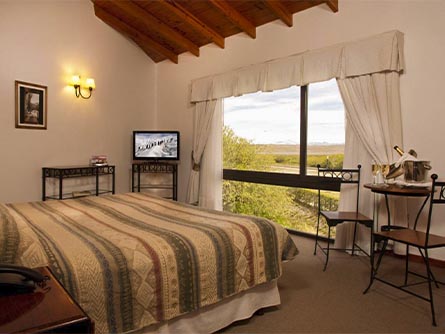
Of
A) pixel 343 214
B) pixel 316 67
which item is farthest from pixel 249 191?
pixel 316 67

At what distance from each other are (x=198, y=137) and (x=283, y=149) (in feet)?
4.61

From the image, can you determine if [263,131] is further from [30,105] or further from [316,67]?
[30,105]

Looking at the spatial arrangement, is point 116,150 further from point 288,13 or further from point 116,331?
point 116,331

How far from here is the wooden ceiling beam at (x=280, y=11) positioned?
365cm

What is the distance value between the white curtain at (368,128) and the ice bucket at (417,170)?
50 cm

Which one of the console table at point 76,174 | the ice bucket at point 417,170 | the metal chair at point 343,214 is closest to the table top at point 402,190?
the ice bucket at point 417,170

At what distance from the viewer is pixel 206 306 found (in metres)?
1.78

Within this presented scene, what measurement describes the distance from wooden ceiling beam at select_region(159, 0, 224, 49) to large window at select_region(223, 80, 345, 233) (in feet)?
2.93

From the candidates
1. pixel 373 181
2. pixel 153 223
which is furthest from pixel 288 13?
pixel 153 223

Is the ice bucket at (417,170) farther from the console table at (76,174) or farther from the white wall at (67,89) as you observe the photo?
the white wall at (67,89)

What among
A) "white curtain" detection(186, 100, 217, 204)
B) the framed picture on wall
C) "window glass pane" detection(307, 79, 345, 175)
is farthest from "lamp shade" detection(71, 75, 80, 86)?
"window glass pane" detection(307, 79, 345, 175)

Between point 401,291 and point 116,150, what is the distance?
14.0 feet

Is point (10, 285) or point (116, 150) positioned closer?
point (10, 285)

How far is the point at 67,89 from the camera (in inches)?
177
